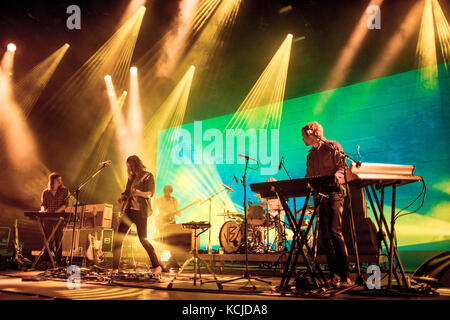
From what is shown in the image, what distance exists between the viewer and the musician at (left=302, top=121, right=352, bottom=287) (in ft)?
10.3

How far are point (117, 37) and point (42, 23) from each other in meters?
1.71

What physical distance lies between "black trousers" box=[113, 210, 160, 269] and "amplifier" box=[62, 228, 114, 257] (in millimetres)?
2615

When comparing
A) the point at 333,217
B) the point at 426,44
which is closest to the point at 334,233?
the point at 333,217

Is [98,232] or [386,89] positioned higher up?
[386,89]

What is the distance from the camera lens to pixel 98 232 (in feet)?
22.8

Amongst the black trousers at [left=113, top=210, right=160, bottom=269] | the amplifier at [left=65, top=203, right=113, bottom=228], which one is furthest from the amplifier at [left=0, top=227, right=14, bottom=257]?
the black trousers at [left=113, top=210, right=160, bottom=269]

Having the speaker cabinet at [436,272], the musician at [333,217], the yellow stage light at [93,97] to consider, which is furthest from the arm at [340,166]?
the yellow stage light at [93,97]

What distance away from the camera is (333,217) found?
319 centimetres

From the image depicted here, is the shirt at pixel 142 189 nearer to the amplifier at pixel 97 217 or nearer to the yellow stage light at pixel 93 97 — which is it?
the amplifier at pixel 97 217

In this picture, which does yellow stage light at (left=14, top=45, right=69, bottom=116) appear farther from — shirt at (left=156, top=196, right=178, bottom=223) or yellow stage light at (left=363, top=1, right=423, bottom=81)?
yellow stage light at (left=363, top=1, right=423, bottom=81)

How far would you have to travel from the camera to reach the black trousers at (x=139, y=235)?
448 cm

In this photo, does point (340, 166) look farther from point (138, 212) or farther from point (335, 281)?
point (138, 212)

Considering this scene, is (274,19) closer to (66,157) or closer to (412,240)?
(412,240)
